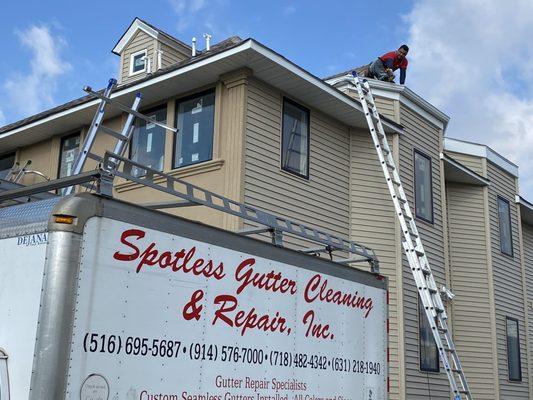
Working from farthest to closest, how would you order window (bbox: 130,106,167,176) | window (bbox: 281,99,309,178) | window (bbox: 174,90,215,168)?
window (bbox: 130,106,167,176)
window (bbox: 281,99,309,178)
window (bbox: 174,90,215,168)

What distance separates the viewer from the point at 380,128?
12969 mm

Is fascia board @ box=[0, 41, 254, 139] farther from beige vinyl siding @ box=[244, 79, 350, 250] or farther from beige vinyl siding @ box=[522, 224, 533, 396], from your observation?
beige vinyl siding @ box=[522, 224, 533, 396]

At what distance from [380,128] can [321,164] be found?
1.37 metres

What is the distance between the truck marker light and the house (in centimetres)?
681

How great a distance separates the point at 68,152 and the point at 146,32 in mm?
3956

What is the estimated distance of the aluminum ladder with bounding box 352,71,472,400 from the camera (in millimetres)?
10172

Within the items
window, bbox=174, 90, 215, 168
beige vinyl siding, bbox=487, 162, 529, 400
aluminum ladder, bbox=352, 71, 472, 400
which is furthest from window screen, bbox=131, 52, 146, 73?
beige vinyl siding, bbox=487, 162, 529, 400

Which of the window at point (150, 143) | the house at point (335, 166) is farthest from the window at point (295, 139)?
the window at point (150, 143)

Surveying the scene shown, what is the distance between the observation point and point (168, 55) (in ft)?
55.4

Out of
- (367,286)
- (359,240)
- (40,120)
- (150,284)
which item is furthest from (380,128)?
(150,284)

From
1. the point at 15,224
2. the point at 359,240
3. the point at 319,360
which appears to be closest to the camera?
the point at 15,224

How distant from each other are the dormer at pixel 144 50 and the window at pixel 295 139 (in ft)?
16.3

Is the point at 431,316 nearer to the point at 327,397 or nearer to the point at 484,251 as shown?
the point at 327,397

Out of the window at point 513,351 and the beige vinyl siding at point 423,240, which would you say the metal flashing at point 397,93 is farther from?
the window at point 513,351
